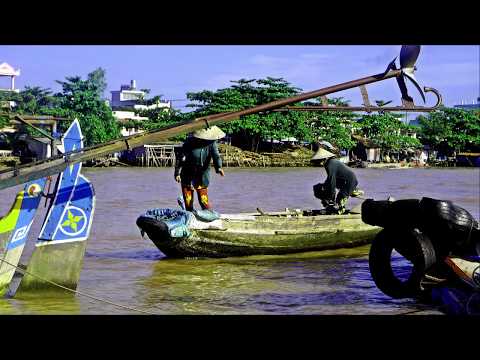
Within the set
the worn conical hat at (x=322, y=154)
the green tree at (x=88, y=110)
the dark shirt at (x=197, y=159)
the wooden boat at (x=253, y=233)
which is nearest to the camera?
the wooden boat at (x=253, y=233)

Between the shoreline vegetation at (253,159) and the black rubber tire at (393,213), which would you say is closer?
the black rubber tire at (393,213)

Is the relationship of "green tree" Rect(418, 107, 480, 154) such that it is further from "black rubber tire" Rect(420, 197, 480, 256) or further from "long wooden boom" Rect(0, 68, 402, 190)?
"black rubber tire" Rect(420, 197, 480, 256)

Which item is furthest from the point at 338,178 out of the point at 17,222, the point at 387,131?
the point at 387,131

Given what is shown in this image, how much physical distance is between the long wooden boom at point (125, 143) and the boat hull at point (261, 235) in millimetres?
2743

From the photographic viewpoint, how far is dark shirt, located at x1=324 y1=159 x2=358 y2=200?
32.8 feet

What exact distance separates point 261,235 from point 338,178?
143 cm

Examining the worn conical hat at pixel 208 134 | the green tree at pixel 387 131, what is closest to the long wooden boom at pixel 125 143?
the worn conical hat at pixel 208 134

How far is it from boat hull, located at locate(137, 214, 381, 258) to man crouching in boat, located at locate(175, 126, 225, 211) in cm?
55

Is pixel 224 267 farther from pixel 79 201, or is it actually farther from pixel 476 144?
pixel 476 144

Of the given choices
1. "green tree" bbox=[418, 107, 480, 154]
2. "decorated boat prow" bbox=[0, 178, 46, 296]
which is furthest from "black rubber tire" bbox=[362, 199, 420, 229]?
"green tree" bbox=[418, 107, 480, 154]

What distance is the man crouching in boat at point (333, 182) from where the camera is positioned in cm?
998

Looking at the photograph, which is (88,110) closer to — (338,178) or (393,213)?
(338,178)

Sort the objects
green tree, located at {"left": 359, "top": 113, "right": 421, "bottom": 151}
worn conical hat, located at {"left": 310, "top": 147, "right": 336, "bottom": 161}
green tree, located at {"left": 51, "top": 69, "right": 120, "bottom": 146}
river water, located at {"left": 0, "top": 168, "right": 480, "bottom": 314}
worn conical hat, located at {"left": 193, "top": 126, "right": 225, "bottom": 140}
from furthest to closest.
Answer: green tree, located at {"left": 359, "top": 113, "right": 421, "bottom": 151}, green tree, located at {"left": 51, "top": 69, "right": 120, "bottom": 146}, worn conical hat, located at {"left": 310, "top": 147, "right": 336, "bottom": 161}, worn conical hat, located at {"left": 193, "top": 126, "right": 225, "bottom": 140}, river water, located at {"left": 0, "top": 168, "right": 480, "bottom": 314}

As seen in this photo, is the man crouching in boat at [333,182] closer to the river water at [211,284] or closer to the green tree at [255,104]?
the river water at [211,284]
